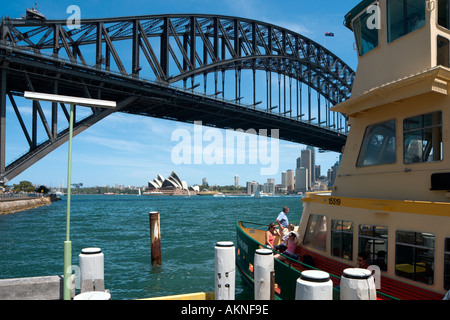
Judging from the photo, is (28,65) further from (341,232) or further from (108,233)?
(341,232)

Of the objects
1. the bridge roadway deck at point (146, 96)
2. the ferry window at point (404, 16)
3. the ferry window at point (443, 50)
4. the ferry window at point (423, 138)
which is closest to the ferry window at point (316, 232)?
the ferry window at point (423, 138)

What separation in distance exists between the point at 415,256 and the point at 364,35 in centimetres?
495

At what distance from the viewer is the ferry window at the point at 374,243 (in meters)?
6.16

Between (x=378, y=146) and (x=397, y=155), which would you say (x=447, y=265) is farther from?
(x=378, y=146)

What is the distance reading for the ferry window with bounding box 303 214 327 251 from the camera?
7830mm

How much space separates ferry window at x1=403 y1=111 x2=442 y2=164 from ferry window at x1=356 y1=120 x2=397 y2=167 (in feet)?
0.87

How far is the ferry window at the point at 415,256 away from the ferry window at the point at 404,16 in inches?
151

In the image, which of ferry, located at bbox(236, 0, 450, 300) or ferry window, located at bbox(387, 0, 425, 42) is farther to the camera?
ferry window, located at bbox(387, 0, 425, 42)

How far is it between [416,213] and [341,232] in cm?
172

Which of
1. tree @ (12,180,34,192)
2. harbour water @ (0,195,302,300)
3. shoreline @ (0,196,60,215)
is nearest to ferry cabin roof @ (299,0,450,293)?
harbour water @ (0,195,302,300)

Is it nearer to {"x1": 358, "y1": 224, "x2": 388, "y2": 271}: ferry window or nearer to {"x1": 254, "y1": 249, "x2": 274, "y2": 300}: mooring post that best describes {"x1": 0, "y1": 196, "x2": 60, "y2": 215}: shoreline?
{"x1": 254, "y1": 249, "x2": 274, "y2": 300}: mooring post

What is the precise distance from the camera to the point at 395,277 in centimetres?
591

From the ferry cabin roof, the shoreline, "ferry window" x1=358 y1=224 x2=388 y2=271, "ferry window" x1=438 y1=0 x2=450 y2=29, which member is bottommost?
the shoreline
